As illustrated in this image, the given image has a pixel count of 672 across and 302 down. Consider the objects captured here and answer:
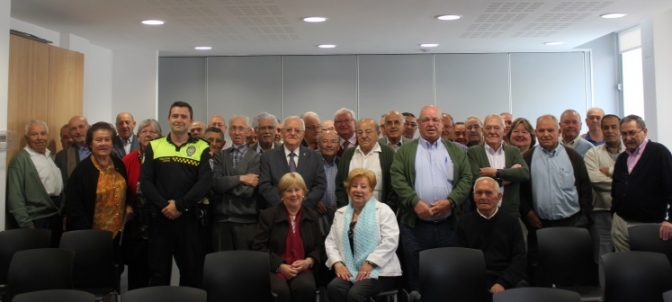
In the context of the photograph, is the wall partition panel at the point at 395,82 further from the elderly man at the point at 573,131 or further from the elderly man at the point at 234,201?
the elderly man at the point at 234,201

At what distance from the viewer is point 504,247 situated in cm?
389

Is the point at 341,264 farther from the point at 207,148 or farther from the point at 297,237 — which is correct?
the point at 207,148

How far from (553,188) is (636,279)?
1.02 m

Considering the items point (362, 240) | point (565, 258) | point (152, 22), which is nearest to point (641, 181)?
point (565, 258)

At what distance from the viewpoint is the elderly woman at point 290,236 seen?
13.0 ft

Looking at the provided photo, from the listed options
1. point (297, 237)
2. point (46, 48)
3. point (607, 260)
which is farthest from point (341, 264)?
point (46, 48)

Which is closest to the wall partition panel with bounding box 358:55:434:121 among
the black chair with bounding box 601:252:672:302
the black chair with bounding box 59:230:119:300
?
the black chair with bounding box 59:230:119:300

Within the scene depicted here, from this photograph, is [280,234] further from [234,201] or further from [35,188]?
[35,188]

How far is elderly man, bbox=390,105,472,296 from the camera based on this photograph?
4.22 m

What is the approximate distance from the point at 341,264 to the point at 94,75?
18.1ft

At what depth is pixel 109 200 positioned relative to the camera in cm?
446

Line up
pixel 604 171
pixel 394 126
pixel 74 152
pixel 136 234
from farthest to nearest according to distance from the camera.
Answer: pixel 74 152 → pixel 394 126 → pixel 604 171 → pixel 136 234

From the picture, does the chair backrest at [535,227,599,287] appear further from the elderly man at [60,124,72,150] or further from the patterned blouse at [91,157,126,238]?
the elderly man at [60,124,72,150]

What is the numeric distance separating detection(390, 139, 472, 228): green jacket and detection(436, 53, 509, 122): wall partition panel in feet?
16.6
